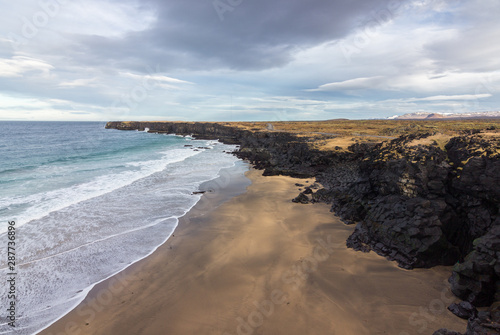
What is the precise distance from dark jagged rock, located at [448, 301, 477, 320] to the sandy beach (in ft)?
0.58

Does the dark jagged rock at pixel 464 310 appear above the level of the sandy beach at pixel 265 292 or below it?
above

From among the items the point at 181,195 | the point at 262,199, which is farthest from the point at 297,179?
the point at 181,195

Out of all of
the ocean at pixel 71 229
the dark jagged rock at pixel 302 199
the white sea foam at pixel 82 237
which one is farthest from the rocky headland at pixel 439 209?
the ocean at pixel 71 229

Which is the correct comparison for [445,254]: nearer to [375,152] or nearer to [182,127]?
[375,152]

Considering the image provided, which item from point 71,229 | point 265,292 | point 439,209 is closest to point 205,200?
point 71,229

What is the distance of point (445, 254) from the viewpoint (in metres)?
9.48

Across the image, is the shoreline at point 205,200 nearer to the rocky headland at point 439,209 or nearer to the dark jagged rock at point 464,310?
the rocky headland at point 439,209

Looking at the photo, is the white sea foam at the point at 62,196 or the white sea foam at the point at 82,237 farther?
the white sea foam at the point at 62,196

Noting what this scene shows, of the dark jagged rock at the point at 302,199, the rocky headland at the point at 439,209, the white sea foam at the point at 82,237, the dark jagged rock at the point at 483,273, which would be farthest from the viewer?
the dark jagged rock at the point at 302,199

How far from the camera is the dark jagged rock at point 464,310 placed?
6929 millimetres

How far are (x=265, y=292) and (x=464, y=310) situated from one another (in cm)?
632

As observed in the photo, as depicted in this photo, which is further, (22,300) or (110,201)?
(110,201)

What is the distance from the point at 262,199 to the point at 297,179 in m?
7.61

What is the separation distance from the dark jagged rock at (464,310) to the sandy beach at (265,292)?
178mm
